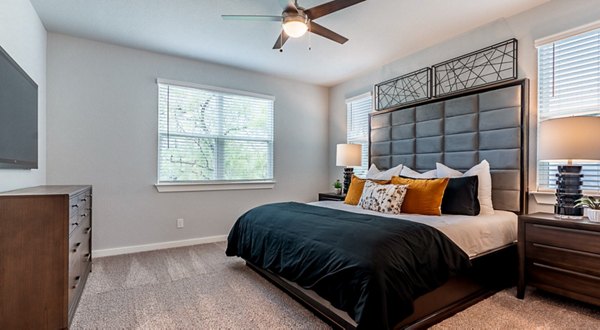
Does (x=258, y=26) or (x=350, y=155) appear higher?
(x=258, y=26)

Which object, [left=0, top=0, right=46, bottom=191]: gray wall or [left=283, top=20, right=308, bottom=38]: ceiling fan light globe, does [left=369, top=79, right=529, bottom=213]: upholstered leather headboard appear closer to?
[left=283, top=20, right=308, bottom=38]: ceiling fan light globe

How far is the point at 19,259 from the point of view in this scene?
180cm

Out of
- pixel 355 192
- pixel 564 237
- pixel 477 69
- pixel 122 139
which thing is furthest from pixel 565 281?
pixel 122 139

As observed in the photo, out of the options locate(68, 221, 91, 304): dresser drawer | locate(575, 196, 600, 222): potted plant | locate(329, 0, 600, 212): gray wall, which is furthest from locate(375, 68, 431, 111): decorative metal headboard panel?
locate(68, 221, 91, 304): dresser drawer

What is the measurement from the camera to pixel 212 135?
441 cm

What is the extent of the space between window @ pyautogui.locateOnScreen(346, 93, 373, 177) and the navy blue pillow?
6.06ft

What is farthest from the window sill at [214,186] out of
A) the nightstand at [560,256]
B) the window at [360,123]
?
the nightstand at [560,256]

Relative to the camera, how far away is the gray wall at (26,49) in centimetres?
220

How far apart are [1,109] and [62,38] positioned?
6.92 ft

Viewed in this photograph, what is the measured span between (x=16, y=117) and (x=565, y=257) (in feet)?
13.5

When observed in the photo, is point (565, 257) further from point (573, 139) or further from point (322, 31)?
point (322, 31)

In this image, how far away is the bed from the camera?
206cm

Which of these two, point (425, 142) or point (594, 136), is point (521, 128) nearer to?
point (594, 136)

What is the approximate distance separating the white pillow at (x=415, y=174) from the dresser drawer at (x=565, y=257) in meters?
1.14
